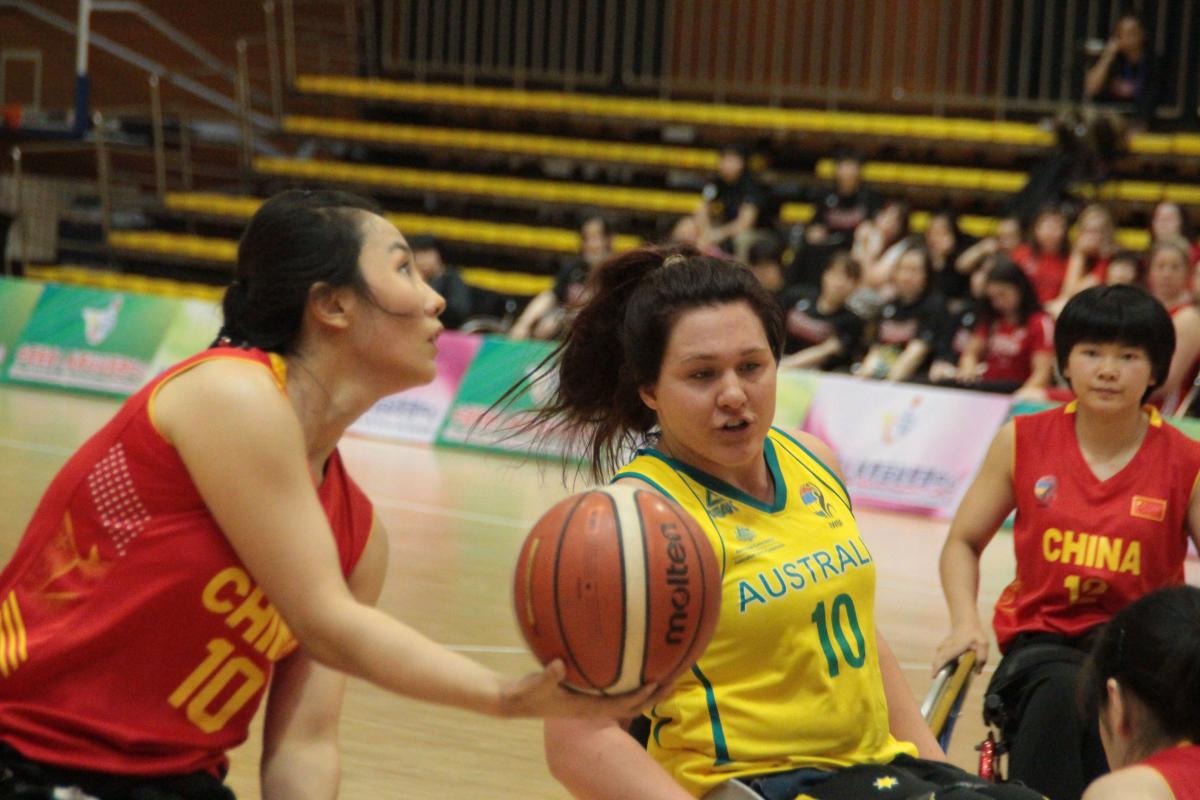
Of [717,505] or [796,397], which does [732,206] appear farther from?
[717,505]

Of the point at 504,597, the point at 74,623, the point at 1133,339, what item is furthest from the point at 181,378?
the point at 504,597

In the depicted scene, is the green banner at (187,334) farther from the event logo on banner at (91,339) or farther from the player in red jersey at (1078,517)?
the player in red jersey at (1078,517)

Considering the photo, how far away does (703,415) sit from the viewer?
255cm

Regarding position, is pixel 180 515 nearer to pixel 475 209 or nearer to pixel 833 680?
pixel 833 680

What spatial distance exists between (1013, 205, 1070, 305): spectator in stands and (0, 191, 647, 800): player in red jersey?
27.6 ft

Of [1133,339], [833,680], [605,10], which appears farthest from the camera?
[605,10]

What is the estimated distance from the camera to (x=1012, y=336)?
9.30 meters

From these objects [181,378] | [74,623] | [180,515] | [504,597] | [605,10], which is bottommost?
[504,597]

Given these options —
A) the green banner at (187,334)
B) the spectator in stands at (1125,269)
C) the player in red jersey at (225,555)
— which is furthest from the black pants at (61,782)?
the green banner at (187,334)

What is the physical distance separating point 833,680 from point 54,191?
14033 millimetres

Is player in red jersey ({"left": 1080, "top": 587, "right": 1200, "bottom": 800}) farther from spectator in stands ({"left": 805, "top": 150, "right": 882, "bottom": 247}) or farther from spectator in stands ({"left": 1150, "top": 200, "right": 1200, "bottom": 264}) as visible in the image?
spectator in stands ({"left": 805, "top": 150, "right": 882, "bottom": 247})

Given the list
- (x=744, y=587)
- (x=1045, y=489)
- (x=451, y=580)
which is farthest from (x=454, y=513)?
(x=744, y=587)

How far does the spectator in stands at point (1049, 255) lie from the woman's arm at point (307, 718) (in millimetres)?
8258

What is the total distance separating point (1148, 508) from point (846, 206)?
8.64 metres
